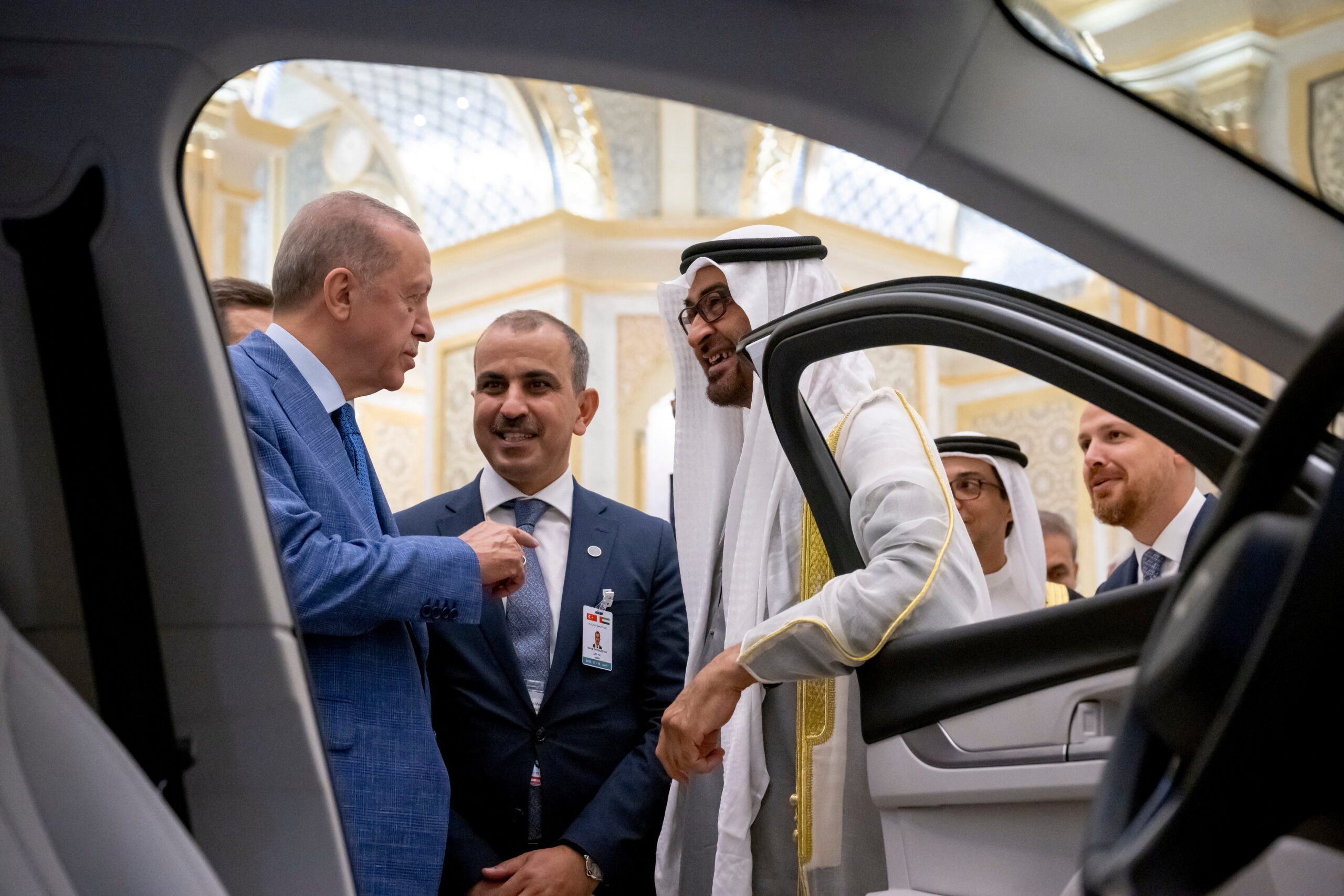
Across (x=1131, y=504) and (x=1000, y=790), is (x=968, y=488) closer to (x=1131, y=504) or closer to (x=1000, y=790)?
(x=1131, y=504)

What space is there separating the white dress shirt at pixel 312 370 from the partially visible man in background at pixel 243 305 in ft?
4.56

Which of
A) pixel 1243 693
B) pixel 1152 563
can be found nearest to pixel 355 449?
pixel 1243 693

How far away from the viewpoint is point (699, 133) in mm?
10047

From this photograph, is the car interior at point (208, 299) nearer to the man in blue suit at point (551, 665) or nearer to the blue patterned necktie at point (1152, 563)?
the man in blue suit at point (551, 665)

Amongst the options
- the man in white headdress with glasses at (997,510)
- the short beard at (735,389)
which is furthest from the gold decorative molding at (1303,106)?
the man in white headdress with glasses at (997,510)

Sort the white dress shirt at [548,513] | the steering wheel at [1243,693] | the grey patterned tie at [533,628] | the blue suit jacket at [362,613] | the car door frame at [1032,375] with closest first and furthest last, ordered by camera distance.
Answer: the steering wheel at [1243,693] → the car door frame at [1032,375] → the blue suit jacket at [362,613] → the grey patterned tie at [533,628] → the white dress shirt at [548,513]

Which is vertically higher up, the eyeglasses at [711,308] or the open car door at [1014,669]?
the eyeglasses at [711,308]

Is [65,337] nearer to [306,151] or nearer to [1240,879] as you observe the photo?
[1240,879]

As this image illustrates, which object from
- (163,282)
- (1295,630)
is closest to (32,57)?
(163,282)

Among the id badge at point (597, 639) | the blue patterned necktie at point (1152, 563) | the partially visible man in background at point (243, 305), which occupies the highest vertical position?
the partially visible man in background at point (243, 305)

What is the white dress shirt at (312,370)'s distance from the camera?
6.88 ft

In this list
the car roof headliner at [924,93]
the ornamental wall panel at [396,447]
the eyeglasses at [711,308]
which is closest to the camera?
the car roof headliner at [924,93]

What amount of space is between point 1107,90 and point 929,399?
9.01m

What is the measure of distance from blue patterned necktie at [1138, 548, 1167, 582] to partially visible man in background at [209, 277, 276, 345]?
7.92 feet
